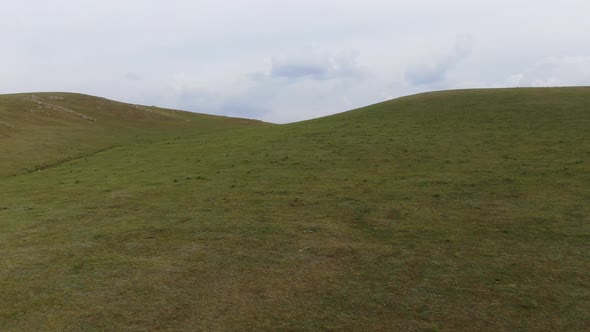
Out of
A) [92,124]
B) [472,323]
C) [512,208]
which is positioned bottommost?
[472,323]

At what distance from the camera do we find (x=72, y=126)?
51.1 metres

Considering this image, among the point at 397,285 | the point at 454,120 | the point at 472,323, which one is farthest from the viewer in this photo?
the point at 454,120

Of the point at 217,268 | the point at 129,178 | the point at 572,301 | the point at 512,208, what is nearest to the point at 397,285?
the point at 572,301

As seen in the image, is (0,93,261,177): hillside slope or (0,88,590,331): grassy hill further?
(0,93,261,177): hillside slope

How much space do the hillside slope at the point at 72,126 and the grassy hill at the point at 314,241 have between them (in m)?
8.57

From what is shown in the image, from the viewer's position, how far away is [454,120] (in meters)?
36.6

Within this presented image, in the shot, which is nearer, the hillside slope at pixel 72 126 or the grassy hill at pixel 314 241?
the grassy hill at pixel 314 241

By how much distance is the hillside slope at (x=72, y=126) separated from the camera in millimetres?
35562

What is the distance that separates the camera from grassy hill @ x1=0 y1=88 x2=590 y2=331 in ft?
31.9

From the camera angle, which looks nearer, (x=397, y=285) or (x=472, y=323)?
(x=472, y=323)

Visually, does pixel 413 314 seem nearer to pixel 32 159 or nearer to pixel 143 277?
pixel 143 277

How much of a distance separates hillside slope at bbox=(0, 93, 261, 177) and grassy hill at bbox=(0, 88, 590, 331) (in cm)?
857

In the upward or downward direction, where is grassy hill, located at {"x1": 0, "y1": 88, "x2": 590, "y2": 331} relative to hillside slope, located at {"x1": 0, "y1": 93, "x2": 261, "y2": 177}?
downward

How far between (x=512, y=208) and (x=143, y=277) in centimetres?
1289
